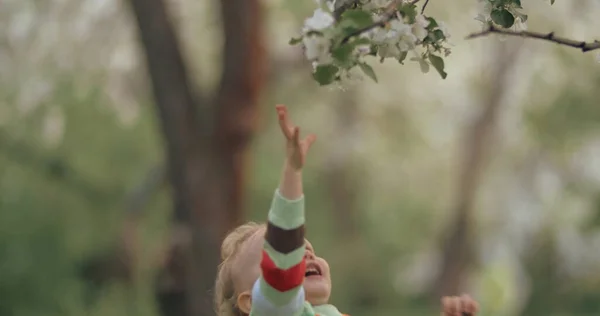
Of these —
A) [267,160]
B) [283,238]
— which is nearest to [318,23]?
[283,238]

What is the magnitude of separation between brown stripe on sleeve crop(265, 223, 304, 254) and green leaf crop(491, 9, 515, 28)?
33cm

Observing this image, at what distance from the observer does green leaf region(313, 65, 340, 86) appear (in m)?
0.98

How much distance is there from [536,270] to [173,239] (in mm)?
3168

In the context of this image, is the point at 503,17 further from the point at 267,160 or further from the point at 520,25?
the point at 267,160

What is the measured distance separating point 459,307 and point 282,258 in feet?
1.09

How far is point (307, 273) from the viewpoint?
1.28 meters

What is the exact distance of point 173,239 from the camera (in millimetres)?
3742

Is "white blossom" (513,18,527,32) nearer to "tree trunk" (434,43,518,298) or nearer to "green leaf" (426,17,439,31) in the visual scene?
"green leaf" (426,17,439,31)

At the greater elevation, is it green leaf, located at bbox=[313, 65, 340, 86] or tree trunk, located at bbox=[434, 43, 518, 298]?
green leaf, located at bbox=[313, 65, 340, 86]

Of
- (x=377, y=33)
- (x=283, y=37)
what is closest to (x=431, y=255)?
(x=283, y=37)

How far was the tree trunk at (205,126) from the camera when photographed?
11.4ft

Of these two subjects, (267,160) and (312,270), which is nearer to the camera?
(312,270)

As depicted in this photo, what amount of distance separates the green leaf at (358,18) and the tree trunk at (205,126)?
2.56m

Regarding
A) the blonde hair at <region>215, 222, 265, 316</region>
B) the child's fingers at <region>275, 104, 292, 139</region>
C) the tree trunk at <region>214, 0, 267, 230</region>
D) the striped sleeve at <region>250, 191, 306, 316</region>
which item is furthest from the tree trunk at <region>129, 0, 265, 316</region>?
the child's fingers at <region>275, 104, 292, 139</region>
